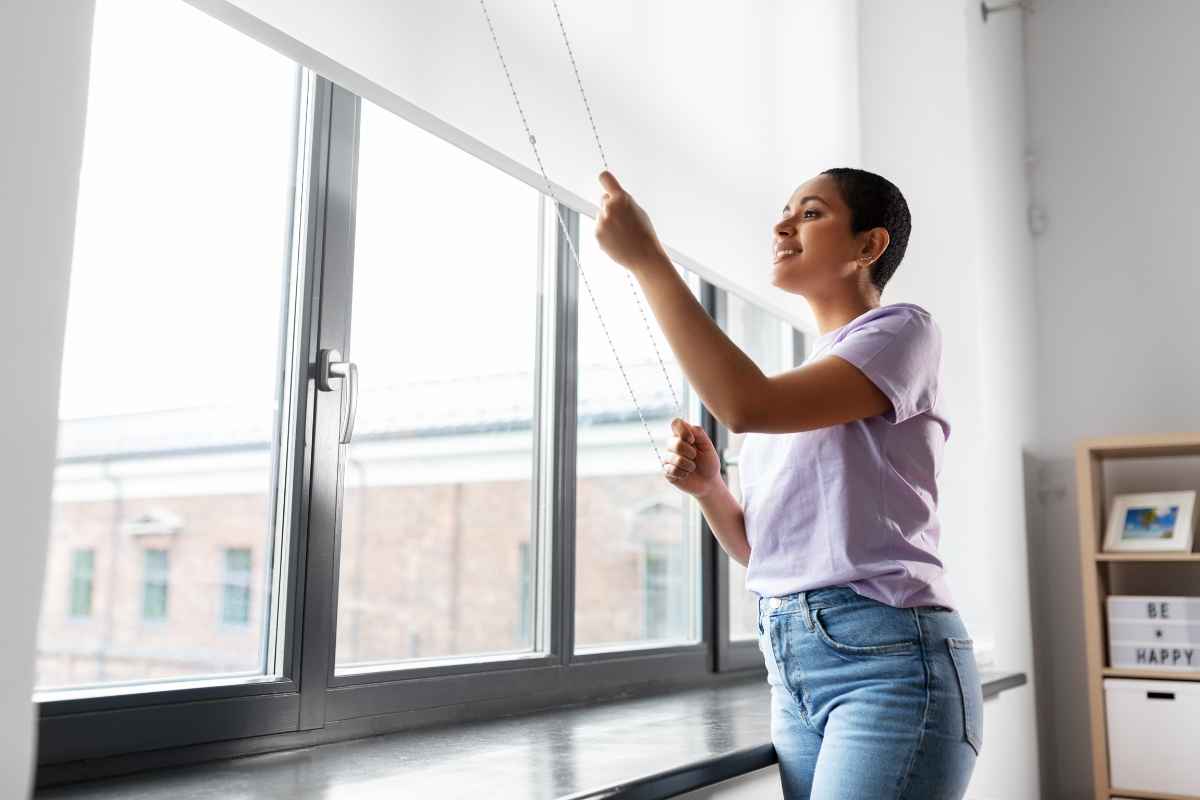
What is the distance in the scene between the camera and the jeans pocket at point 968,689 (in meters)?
1.14

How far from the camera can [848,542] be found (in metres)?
1.14

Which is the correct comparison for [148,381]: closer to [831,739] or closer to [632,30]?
[632,30]

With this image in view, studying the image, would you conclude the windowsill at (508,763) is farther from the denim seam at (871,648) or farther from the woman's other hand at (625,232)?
the woman's other hand at (625,232)

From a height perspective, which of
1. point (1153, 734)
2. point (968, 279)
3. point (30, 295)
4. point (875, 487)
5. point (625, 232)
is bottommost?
point (1153, 734)

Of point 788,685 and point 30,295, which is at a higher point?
point 30,295

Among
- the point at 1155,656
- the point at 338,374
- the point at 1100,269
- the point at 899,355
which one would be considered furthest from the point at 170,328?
the point at 899,355

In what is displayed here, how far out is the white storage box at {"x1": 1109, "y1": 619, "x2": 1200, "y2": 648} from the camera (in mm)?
2711

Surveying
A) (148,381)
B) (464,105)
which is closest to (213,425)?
(148,381)

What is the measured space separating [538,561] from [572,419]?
0.92 ft

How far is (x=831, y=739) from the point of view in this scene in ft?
3.76

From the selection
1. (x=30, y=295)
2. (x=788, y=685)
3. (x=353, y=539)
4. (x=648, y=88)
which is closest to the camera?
(x=30, y=295)

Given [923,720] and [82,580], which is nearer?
[923,720]

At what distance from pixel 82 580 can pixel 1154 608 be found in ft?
34.2

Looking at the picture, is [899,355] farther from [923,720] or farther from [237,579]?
[237,579]
